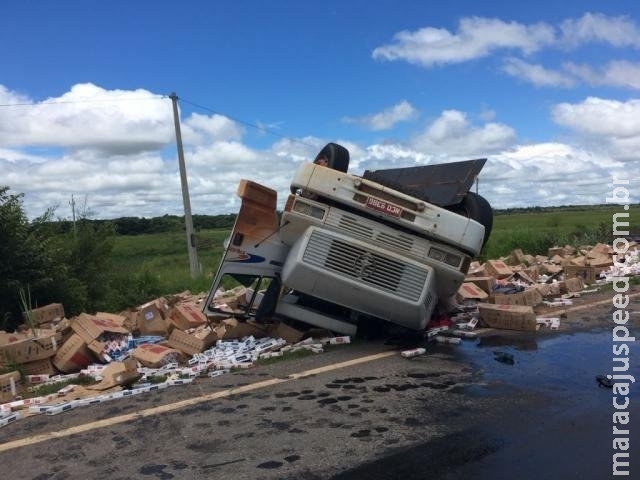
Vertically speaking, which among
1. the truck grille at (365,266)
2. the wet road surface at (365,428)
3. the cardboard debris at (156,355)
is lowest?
the wet road surface at (365,428)

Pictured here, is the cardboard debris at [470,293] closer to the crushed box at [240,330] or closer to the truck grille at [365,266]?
the truck grille at [365,266]

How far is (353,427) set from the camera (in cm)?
448

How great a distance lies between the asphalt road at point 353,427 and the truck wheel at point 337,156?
8.55 feet

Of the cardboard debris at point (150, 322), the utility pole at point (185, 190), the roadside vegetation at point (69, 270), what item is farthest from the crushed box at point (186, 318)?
the utility pole at point (185, 190)

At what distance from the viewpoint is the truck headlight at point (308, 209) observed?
711cm

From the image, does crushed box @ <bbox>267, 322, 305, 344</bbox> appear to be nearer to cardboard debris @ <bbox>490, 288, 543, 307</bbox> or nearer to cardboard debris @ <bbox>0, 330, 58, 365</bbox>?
cardboard debris @ <bbox>0, 330, 58, 365</bbox>

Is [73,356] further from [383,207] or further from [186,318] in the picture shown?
[383,207]

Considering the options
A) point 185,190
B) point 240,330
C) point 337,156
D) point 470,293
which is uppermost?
point 185,190

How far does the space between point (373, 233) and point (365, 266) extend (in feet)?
1.36

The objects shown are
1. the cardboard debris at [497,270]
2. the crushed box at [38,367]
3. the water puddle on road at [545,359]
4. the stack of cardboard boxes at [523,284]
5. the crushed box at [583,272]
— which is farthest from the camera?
the crushed box at [583,272]

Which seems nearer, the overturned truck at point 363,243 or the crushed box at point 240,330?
the overturned truck at point 363,243

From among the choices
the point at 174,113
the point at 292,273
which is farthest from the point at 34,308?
the point at 174,113

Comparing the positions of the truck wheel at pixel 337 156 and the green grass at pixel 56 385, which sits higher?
the truck wheel at pixel 337 156

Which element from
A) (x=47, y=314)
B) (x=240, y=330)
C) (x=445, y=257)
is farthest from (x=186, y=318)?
(x=445, y=257)
